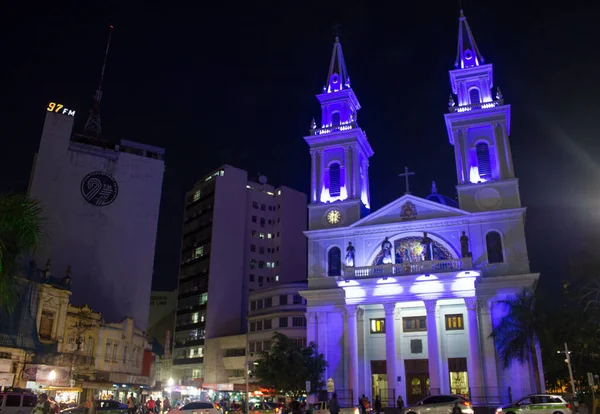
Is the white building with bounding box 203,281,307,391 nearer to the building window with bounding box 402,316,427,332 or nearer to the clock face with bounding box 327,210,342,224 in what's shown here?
the building window with bounding box 402,316,427,332

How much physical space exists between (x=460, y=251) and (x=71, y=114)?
4592cm

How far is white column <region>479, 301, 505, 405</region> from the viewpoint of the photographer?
37844 millimetres

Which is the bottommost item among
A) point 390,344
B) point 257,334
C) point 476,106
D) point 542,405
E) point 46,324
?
point 542,405

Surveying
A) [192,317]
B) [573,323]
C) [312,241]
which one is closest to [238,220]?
[192,317]

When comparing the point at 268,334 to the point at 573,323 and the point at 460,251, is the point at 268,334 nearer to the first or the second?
the point at 460,251

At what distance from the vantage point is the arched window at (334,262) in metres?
46.9

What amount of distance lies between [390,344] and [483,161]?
17.6 meters

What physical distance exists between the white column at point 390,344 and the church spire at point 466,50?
24237 mm

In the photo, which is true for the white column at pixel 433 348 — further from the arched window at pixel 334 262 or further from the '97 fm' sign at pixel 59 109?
the '97 fm' sign at pixel 59 109

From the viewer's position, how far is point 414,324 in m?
43.9

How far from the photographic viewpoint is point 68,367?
129 ft

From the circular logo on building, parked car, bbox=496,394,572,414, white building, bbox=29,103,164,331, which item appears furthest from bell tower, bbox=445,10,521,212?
the circular logo on building

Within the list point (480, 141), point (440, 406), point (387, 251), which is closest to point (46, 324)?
point (387, 251)

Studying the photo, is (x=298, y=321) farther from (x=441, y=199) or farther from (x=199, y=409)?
(x=199, y=409)
